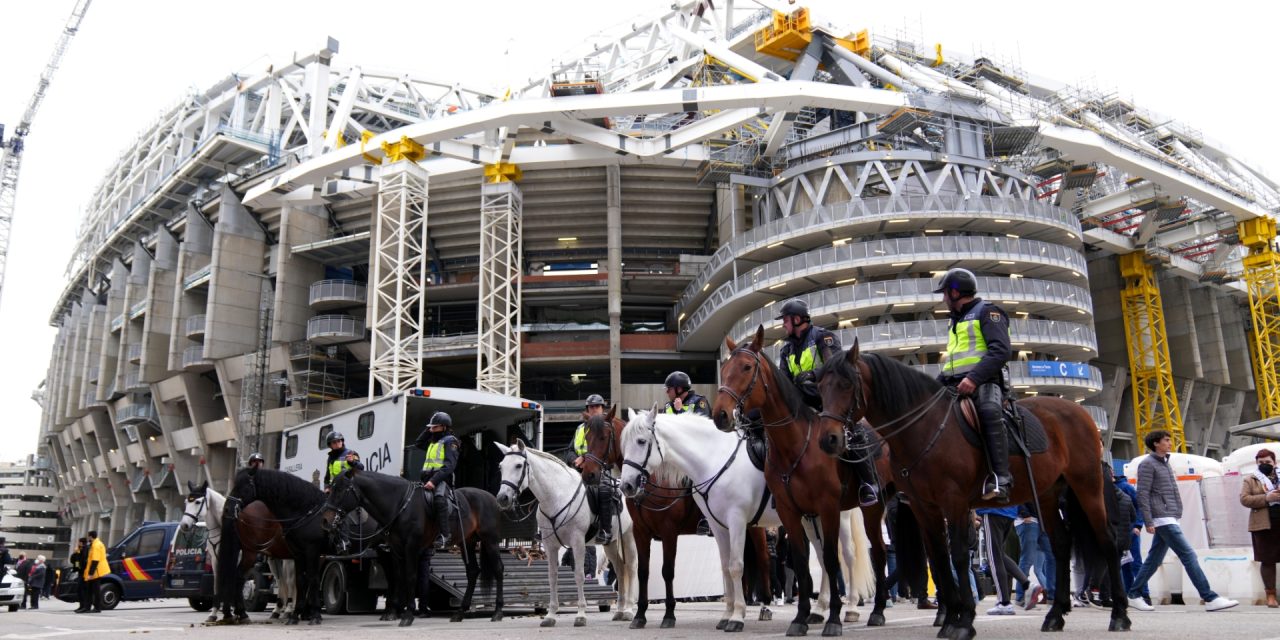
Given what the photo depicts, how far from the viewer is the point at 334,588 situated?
15062 millimetres

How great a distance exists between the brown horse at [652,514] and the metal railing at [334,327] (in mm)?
48735

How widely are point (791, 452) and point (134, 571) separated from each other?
20.6 metres

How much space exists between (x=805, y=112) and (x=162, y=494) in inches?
2143

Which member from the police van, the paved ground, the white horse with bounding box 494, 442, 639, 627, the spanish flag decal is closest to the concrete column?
the spanish flag decal

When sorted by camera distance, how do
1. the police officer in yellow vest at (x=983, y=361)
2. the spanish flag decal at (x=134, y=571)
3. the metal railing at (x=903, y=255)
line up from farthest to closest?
the metal railing at (x=903, y=255), the spanish flag decal at (x=134, y=571), the police officer in yellow vest at (x=983, y=361)

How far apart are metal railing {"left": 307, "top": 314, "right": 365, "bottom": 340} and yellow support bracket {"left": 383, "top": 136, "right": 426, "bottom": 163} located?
12.5 m

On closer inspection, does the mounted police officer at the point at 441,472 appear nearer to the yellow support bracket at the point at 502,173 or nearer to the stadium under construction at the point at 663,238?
the stadium under construction at the point at 663,238

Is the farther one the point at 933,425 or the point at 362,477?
the point at 362,477

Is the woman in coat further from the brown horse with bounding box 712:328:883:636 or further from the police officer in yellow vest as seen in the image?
the brown horse with bounding box 712:328:883:636

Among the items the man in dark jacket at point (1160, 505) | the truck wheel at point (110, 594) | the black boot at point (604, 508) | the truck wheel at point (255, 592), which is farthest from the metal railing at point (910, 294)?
the black boot at point (604, 508)

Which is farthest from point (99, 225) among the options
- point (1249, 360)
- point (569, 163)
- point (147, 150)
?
point (1249, 360)

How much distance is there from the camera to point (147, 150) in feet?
289

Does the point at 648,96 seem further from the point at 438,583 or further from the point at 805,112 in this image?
the point at 438,583

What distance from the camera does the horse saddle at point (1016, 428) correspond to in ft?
24.2
